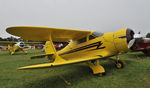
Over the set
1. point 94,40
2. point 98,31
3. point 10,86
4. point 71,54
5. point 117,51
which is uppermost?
point 98,31

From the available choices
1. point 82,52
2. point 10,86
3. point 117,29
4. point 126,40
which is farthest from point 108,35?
point 10,86

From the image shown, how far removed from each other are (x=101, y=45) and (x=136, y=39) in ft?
4.68

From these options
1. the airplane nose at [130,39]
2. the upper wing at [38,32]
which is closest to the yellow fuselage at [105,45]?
the airplane nose at [130,39]

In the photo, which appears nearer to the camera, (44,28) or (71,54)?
(44,28)

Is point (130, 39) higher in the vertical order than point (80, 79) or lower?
higher

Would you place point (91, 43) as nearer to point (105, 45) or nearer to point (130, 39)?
point (105, 45)

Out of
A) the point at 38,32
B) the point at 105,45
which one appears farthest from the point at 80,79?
the point at 38,32

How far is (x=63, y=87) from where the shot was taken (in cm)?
307

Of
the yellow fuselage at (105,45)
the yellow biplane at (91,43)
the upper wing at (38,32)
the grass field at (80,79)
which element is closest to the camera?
the grass field at (80,79)

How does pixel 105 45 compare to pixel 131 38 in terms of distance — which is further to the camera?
pixel 105 45

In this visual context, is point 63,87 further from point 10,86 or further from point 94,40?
point 94,40

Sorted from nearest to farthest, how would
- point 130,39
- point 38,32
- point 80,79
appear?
point 80,79 < point 130,39 < point 38,32

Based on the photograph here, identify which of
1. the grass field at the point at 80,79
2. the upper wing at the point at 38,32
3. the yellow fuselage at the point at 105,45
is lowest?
the grass field at the point at 80,79

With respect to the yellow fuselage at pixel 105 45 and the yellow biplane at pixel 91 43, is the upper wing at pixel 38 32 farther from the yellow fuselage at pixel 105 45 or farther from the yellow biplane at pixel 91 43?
the yellow fuselage at pixel 105 45
